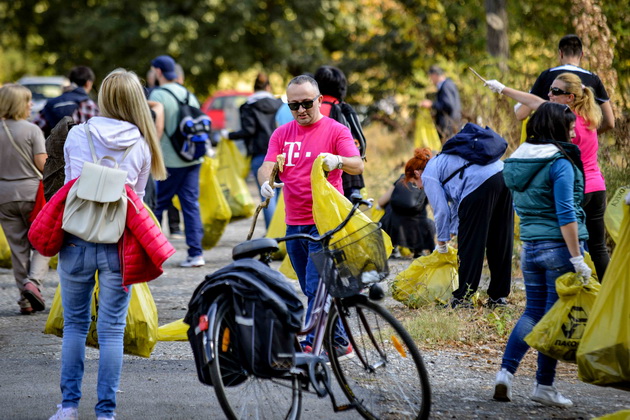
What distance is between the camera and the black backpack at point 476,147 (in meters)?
6.80

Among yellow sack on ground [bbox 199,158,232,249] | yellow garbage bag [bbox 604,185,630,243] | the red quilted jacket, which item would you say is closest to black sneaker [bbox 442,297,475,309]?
yellow garbage bag [bbox 604,185,630,243]

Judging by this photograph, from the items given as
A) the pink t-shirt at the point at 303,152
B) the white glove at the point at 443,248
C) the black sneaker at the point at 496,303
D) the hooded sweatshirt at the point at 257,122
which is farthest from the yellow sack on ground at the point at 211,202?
the pink t-shirt at the point at 303,152

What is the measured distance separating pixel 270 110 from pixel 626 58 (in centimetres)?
386

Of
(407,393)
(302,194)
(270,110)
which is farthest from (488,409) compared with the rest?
(270,110)

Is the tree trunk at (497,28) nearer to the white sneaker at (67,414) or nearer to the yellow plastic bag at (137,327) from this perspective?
the yellow plastic bag at (137,327)

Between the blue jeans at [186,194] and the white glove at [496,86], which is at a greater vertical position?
the white glove at [496,86]

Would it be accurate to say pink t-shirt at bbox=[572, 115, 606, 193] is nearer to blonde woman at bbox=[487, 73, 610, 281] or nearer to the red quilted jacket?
blonde woman at bbox=[487, 73, 610, 281]

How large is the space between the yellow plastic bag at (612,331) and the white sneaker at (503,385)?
718mm

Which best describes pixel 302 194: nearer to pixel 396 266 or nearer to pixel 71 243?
pixel 71 243

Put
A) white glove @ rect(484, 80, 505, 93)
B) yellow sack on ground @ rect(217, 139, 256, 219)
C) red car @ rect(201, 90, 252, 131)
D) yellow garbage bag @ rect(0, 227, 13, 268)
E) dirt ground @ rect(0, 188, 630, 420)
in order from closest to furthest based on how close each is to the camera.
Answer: dirt ground @ rect(0, 188, 630, 420) → white glove @ rect(484, 80, 505, 93) → yellow garbage bag @ rect(0, 227, 13, 268) → yellow sack on ground @ rect(217, 139, 256, 219) → red car @ rect(201, 90, 252, 131)

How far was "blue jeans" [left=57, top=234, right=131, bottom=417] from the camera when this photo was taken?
4.53m

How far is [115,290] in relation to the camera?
455 cm

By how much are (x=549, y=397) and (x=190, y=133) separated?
17.5 ft

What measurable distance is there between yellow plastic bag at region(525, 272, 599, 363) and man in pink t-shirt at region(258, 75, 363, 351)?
1.41 meters
